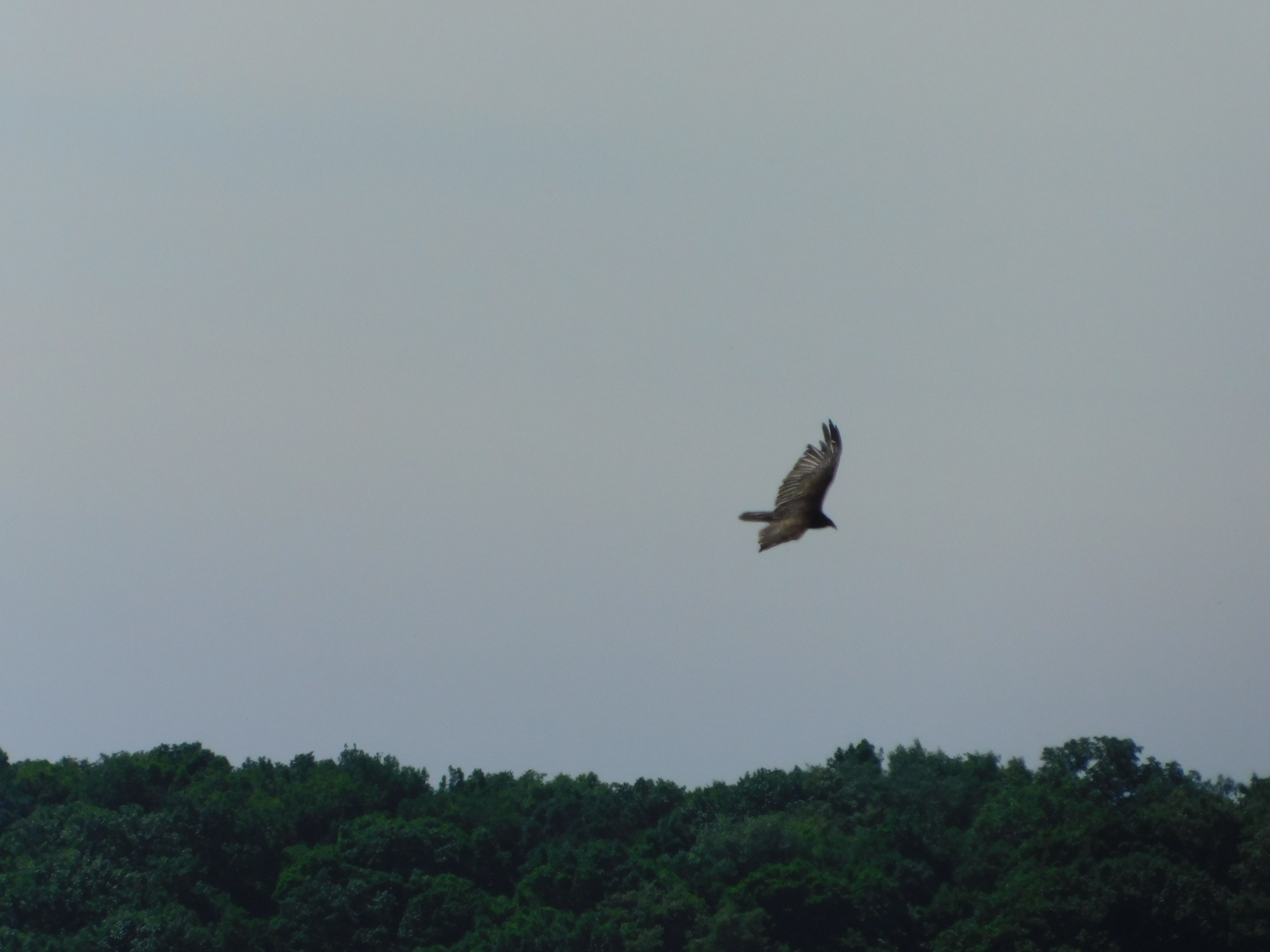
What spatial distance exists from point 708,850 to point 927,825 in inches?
419

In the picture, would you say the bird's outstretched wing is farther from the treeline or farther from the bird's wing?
the treeline

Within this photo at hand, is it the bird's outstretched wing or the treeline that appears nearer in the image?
the bird's outstretched wing

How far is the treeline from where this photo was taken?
60.0m

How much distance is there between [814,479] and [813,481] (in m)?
0.03

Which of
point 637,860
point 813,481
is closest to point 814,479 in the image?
point 813,481

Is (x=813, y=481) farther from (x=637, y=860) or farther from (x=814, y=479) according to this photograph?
(x=637, y=860)

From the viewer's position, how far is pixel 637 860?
70.2 m

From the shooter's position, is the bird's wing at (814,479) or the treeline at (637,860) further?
the treeline at (637,860)

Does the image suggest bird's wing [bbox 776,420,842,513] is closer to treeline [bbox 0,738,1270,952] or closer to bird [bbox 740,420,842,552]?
bird [bbox 740,420,842,552]

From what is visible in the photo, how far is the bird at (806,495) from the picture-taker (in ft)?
82.6

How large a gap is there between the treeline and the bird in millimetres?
34731

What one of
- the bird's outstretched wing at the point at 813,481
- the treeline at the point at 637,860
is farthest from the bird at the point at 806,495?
the treeline at the point at 637,860

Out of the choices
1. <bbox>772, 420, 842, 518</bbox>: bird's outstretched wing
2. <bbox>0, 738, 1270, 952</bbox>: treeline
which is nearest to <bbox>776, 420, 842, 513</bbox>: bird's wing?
<bbox>772, 420, 842, 518</bbox>: bird's outstretched wing

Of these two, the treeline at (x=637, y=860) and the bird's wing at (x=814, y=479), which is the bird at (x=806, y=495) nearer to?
the bird's wing at (x=814, y=479)
